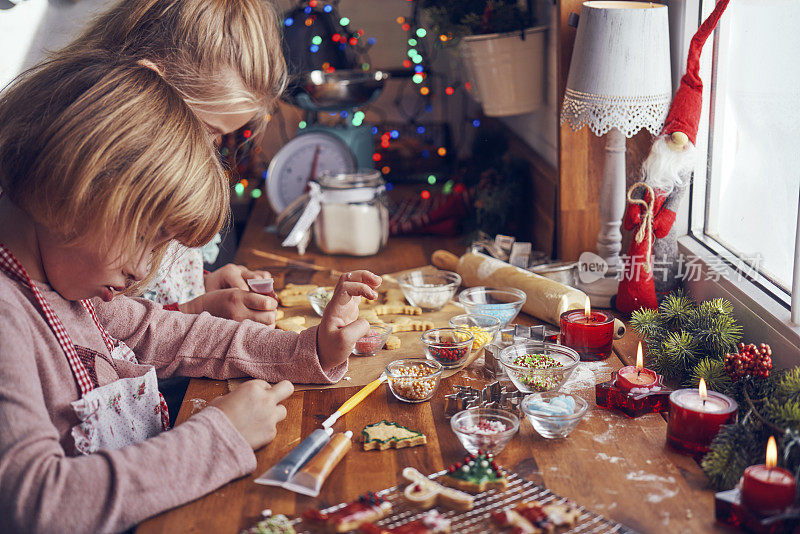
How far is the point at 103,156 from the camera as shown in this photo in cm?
97

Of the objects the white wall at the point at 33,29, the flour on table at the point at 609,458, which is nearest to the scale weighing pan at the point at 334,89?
the white wall at the point at 33,29

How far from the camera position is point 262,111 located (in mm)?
1783

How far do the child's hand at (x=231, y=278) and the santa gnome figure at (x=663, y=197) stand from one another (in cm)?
82

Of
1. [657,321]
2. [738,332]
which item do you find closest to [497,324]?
[657,321]

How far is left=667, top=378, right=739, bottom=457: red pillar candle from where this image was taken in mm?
1007

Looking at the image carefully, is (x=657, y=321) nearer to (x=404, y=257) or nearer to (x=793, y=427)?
(x=793, y=427)

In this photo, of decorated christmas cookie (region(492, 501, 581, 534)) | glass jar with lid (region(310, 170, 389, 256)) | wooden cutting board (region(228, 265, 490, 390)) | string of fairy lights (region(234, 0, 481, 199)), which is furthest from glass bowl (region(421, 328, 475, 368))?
string of fairy lights (region(234, 0, 481, 199))

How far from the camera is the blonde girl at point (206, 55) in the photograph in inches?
59.6

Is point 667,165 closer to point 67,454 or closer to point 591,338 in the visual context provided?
point 591,338

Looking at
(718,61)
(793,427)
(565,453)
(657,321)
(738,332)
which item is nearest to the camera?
(793,427)

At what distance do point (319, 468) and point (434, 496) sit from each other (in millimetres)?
165

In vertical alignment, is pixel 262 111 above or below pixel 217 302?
above

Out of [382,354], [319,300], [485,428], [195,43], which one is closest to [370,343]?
[382,354]

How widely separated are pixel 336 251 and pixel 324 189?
0.18 meters
